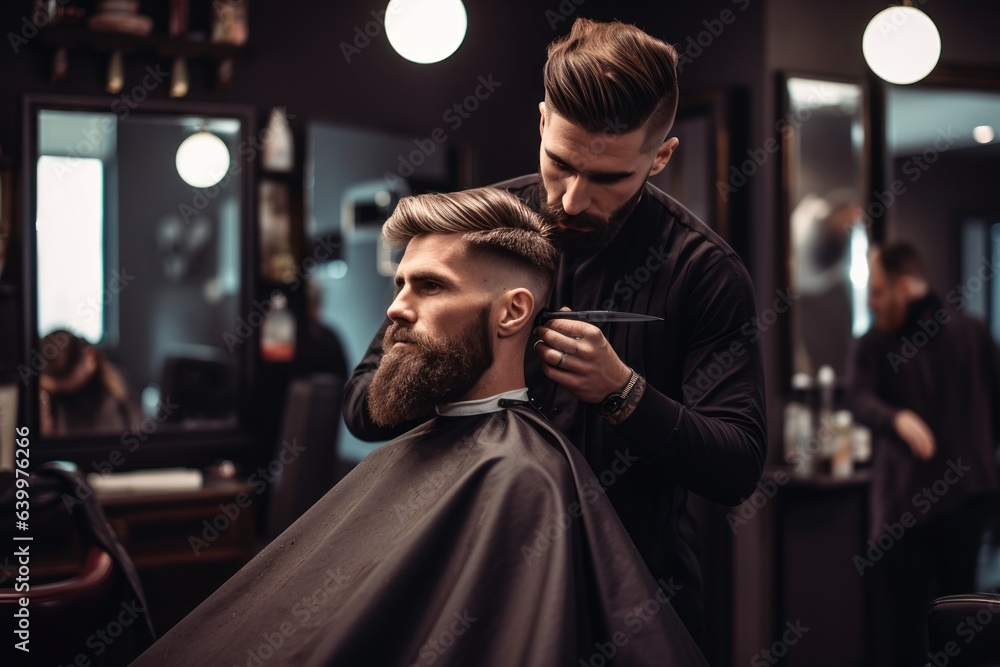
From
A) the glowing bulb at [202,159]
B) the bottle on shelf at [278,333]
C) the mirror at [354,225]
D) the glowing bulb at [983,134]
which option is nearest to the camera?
the glowing bulb at [202,159]

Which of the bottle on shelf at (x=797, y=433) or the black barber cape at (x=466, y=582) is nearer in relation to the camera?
the black barber cape at (x=466, y=582)

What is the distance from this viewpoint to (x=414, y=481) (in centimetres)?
153

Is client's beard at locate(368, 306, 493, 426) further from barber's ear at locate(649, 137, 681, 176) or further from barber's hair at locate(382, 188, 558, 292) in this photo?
barber's ear at locate(649, 137, 681, 176)

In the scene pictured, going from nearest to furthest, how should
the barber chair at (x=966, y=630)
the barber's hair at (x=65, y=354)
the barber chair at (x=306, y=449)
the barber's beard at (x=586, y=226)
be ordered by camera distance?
the barber's beard at (x=586, y=226) → the barber chair at (x=966, y=630) → the barber's hair at (x=65, y=354) → the barber chair at (x=306, y=449)

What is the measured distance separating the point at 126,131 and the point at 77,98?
222 mm

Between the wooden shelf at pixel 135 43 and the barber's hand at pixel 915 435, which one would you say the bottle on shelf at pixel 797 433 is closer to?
the barber's hand at pixel 915 435

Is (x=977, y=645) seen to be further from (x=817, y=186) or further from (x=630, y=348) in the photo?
(x=817, y=186)

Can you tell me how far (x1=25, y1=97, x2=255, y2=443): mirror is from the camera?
3.62 m

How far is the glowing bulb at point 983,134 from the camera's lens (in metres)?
5.69

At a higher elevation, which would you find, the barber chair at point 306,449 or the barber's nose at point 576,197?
the barber's nose at point 576,197

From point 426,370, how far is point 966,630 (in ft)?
3.53

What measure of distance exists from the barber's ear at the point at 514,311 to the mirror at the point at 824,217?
7.68 ft

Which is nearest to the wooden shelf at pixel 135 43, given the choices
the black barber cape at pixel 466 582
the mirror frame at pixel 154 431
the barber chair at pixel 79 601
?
the mirror frame at pixel 154 431

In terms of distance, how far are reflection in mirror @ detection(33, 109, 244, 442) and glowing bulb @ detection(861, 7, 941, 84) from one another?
8.45 feet
